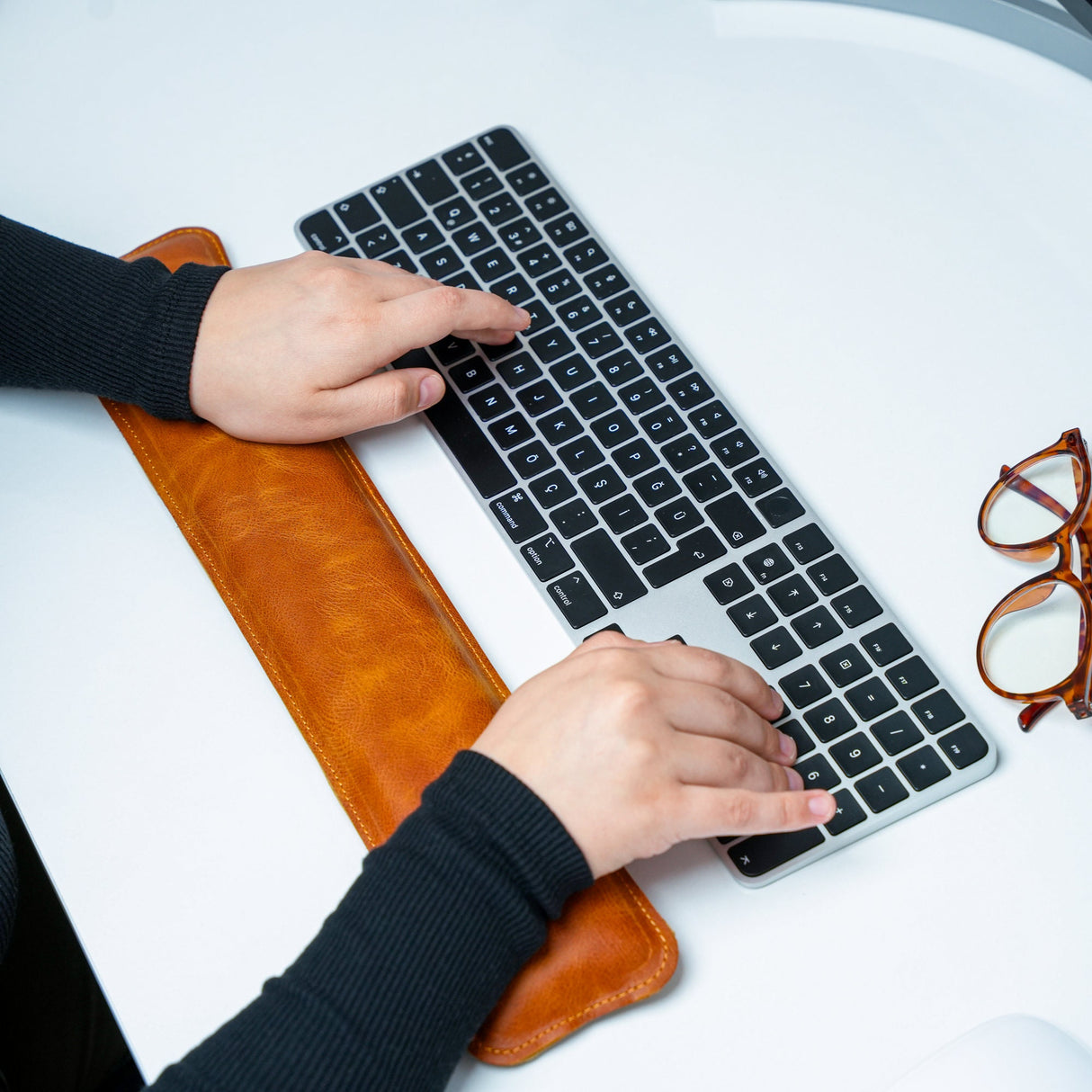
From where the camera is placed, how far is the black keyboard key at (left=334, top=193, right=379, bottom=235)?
2.60 feet

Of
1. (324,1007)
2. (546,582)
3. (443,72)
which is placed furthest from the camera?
(443,72)

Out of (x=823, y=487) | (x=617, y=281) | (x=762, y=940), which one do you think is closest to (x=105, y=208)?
(x=617, y=281)

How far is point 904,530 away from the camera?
66 cm

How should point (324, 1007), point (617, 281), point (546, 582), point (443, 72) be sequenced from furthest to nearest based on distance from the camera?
point (443, 72), point (617, 281), point (546, 582), point (324, 1007)

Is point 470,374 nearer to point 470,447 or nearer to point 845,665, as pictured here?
point 470,447

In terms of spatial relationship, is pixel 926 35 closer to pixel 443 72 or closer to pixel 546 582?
pixel 443 72

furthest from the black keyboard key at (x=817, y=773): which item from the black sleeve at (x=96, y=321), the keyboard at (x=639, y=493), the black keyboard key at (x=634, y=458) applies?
the black sleeve at (x=96, y=321)

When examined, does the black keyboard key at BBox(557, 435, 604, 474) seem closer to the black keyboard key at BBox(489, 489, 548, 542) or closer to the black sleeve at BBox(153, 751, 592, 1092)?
the black keyboard key at BBox(489, 489, 548, 542)

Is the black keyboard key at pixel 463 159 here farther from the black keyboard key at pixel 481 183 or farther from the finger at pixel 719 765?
the finger at pixel 719 765

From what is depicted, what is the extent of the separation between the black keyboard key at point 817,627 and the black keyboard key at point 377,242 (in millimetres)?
399

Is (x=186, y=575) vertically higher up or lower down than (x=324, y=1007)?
higher up

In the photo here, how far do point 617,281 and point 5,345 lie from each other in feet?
1.36

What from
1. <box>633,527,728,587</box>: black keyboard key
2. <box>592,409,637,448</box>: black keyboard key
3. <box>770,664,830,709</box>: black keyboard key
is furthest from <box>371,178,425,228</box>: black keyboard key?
<box>770,664,830,709</box>: black keyboard key

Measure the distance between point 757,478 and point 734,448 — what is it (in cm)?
3
